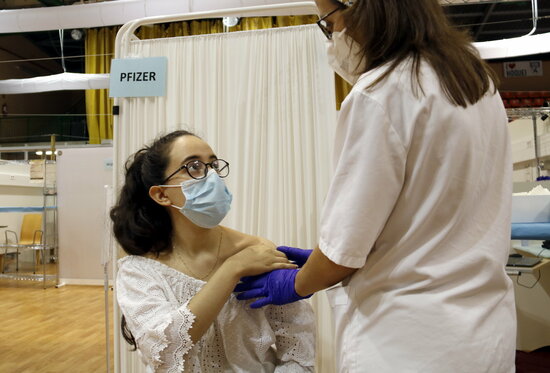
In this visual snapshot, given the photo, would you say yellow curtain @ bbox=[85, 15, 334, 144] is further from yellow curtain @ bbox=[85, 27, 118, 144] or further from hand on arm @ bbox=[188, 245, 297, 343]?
hand on arm @ bbox=[188, 245, 297, 343]

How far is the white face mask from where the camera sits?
0.87 meters

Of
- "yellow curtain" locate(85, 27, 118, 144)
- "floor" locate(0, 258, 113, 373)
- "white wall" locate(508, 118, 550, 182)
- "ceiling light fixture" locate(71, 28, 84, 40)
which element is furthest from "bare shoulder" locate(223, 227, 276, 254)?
"ceiling light fixture" locate(71, 28, 84, 40)

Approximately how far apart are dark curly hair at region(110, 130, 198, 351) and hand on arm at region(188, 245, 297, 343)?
0.30 metres

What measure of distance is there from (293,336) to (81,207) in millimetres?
5577

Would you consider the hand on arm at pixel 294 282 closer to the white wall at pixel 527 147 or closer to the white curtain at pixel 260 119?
the white curtain at pixel 260 119

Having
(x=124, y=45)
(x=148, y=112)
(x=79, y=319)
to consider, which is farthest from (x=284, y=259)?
(x=79, y=319)

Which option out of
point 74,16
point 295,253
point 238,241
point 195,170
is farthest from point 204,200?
point 74,16

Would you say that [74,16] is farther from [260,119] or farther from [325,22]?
[325,22]

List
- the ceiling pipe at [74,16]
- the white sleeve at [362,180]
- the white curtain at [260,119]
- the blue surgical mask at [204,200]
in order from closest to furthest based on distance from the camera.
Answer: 1. the white sleeve at [362,180]
2. the blue surgical mask at [204,200]
3. the white curtain at [260,119]
4. the ceiling pipe at [74,16]

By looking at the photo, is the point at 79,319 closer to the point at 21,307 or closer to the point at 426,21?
the point at 21,307

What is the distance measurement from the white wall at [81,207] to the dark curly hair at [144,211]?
16.2 feet

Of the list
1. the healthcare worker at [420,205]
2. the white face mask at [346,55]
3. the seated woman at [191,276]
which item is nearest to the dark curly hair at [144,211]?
the seated woman at [191,276]

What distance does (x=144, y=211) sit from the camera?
4.61ft

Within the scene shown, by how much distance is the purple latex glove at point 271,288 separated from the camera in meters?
1.04
